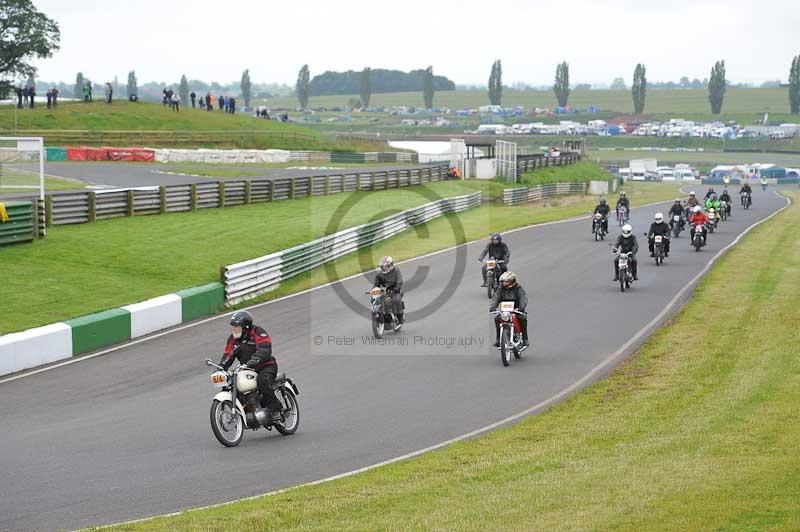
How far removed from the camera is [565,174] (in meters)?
88.8

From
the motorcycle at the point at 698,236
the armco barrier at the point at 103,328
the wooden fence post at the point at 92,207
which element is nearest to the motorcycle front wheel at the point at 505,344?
the armco barrier at the point at 103,328

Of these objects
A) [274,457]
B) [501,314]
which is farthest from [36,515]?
[501,314]

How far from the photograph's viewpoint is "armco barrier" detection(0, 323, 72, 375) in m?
19.0

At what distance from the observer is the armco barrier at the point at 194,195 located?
108 feet

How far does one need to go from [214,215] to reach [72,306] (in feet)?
55.0

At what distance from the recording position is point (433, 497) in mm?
11195

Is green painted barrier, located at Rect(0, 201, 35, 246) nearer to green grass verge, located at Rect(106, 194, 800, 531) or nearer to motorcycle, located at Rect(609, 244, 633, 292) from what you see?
motorcycle, located at Rect(609, 244, 633, 292)

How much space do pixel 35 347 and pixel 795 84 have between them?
596ft

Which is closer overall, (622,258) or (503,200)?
(622,258)

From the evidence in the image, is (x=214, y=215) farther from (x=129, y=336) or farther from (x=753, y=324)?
(x=753, y=324)

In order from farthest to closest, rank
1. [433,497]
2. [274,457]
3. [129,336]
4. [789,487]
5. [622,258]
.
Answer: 1. [622,258]
2. [129,336]
3. [274,457]
4. [433,497]
5. [789,487]

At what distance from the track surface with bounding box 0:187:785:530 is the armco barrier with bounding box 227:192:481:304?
1.05m

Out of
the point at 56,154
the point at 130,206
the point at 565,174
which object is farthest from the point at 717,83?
the point at 130,206

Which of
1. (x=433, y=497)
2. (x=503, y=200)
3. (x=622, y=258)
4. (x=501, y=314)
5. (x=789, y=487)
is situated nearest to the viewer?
(x=789, y=487)
